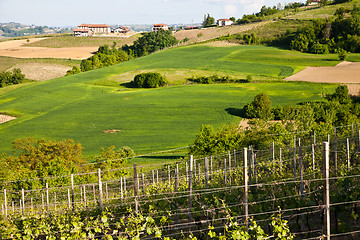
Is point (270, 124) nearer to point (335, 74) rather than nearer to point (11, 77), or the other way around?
point (335, 74)

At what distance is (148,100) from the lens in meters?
57.2

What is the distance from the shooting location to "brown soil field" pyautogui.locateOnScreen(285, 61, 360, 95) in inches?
2355

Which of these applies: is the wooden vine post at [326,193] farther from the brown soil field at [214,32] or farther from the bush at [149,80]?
the brown soil field at [214,32]

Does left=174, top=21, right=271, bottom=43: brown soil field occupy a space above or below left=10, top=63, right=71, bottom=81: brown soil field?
above

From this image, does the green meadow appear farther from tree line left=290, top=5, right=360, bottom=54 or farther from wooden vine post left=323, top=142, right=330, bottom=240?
wooden vine post left=323, top=142, right=330, bottom=240

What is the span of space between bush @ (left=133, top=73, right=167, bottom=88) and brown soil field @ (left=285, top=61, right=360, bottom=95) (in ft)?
67.8

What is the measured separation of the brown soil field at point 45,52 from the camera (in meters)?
117

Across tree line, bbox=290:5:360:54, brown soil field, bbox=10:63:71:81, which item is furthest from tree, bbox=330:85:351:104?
brown soil field, bbox=10:63:71:81

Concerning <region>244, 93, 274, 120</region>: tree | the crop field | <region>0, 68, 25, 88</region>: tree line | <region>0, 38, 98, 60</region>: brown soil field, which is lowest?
<region>244, 93, 274, 120</region>: tree

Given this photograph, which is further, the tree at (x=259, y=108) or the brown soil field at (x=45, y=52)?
the brown soil field at (x=45, y=52)

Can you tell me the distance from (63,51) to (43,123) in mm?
80773

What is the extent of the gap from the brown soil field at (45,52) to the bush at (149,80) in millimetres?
51357

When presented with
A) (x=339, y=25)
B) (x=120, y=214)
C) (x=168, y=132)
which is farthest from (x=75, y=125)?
(x=339, y=25)

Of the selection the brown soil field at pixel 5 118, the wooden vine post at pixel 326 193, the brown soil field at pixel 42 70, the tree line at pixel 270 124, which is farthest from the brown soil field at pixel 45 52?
the wooden vine post at pixel 326 193
